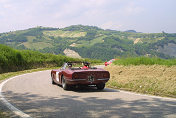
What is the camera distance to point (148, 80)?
10359 millimetres

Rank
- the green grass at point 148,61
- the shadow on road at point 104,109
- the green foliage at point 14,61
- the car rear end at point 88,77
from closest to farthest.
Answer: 1. the shadow on road at point 104,109
2. the car rear end at point 88,77
3. the green grass at point 148,61
4. the green foliage at point 14,61

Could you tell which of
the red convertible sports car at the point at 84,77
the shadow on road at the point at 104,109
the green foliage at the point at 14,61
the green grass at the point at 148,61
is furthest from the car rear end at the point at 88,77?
the green foliage at the point at 14,61

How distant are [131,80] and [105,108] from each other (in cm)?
537

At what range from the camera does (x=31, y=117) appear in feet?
16.6

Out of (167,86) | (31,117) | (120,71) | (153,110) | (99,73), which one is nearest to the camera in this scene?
(31,117)

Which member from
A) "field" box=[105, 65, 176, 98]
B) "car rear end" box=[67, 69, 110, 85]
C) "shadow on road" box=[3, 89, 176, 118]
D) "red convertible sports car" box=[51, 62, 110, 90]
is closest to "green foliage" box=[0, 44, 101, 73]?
"field" box=[105, 65, 176, 98]

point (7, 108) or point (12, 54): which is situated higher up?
point (12, 54)

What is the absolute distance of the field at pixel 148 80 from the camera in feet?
27.8

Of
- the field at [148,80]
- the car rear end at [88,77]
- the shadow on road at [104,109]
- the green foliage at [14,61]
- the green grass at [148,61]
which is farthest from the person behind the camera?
the green foliage at [14,61]

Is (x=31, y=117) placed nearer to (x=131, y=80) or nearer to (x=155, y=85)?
(x=155, y=85)

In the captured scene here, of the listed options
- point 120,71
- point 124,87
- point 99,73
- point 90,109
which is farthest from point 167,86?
point 120,71

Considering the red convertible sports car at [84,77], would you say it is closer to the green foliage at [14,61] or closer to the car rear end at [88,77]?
the car rear end at [88,77]

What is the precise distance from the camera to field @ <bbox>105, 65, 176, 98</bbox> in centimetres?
848

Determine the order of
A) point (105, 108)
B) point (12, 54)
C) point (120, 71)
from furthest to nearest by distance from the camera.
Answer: point (12, 54), point (120, 71), point (105, 108)
